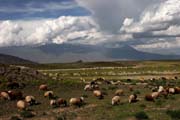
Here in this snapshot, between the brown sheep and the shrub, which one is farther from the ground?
the brown sheep

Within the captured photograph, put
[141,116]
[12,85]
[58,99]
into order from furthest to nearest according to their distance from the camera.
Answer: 1. [12,85]
2. [58,99]
3. [141,116]

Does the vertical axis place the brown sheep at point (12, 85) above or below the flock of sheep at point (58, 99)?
above

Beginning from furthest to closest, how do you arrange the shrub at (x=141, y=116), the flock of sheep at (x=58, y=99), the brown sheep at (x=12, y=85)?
the brown sheep at (x=12, y=85) → the flock of sheep at (x=58, y=99) → the shrub at (x=141, y=116)

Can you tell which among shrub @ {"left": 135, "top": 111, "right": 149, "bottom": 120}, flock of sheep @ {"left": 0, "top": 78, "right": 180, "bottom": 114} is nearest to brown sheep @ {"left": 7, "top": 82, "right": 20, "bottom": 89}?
flock of sheep @ {"left": 0, "top": 78, "right": 180, "bottom": 114}

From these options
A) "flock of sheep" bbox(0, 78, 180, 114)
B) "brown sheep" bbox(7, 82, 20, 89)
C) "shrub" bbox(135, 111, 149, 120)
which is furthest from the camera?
"brown sheep" bbox(7, 82, 20, 89)

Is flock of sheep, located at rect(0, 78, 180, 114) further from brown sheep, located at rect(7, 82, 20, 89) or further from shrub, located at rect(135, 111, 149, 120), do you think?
shrub, located at rect(135, 111, 149, 120)

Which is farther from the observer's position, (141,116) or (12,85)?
(12,85)

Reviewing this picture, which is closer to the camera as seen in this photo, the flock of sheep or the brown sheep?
the flock of sheep

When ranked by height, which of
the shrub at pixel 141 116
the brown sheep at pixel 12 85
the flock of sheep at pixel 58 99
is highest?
the brown sheep at pixel 12 85

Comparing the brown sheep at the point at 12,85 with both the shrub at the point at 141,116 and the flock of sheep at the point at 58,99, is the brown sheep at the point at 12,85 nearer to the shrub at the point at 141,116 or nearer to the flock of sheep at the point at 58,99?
the flock of sheep at the point at 58,99

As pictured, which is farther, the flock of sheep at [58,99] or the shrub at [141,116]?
the flock of sheep at [58,99]

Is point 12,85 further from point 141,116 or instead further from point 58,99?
point 141,116

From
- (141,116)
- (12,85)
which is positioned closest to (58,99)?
(141,116)

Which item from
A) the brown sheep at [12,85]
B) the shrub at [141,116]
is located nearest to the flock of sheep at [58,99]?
the brown sheep at [12,85]
